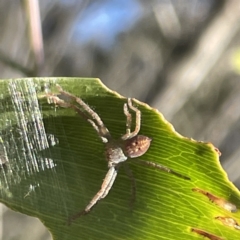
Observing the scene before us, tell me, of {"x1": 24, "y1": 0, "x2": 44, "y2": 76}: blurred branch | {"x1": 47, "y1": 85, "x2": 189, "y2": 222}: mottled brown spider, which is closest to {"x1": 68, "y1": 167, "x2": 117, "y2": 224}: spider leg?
{"x1": 47, "y1": 85, "x2": 189, "y2": 222}: mottled brown spider

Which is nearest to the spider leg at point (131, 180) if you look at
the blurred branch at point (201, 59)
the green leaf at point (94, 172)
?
the green leaf at point (94, 172)

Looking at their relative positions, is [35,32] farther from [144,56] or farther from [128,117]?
[144,56]

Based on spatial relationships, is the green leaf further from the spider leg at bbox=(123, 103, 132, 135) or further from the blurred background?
the blurred background

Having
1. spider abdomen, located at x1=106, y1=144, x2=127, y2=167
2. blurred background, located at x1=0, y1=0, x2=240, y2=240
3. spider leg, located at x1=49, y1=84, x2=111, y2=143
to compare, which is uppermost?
spider leg, located at x1=49, y1=84, x2=111, y2=143

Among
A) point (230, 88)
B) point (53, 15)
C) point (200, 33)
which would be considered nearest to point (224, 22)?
point (200, 33)

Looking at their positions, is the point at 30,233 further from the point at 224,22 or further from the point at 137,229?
the point at 137,229

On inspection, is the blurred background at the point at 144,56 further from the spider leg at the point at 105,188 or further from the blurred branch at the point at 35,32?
the spider leg at the point at 105,188
